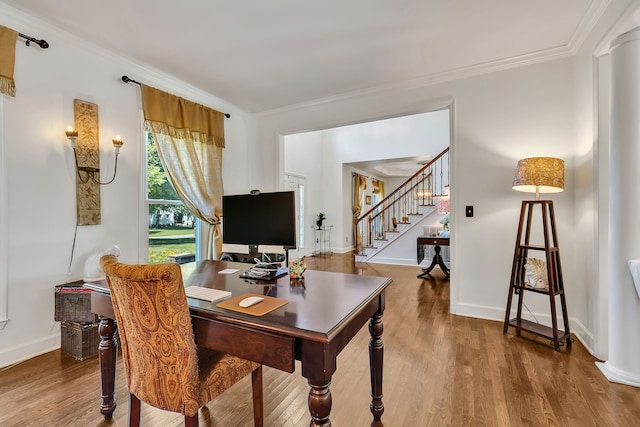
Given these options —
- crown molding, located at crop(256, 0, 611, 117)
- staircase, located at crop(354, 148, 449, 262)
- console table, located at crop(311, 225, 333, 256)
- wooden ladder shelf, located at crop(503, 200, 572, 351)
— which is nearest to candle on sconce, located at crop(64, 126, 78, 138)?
crown molding, located at crop(256, 0, 611, 117)

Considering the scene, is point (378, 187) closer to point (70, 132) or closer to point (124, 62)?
point (124, 62)

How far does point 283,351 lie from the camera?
1.00 metres

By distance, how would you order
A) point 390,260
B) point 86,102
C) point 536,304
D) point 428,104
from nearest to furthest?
point 86,102
point 536,304
point 428,104
point 390,260

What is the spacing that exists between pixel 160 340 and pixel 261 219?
1.28 meters

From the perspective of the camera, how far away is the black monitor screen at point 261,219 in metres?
2.11

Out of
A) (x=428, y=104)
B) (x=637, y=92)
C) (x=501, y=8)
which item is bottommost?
(x=637, y=92)

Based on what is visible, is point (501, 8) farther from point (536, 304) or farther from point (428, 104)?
point (536, 304)

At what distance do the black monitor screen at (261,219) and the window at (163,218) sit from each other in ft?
3.45

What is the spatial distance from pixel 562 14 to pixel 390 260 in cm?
470

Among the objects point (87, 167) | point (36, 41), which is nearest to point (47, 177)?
point (87, 167)

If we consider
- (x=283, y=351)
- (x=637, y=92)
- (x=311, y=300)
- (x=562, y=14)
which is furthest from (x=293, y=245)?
(x=562, y=14)

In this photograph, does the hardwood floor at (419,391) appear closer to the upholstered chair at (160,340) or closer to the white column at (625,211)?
the white column at (625,211)

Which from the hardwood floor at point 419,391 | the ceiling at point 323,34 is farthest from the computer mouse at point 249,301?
the ceiling at point 323,34

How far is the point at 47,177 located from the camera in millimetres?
2295
